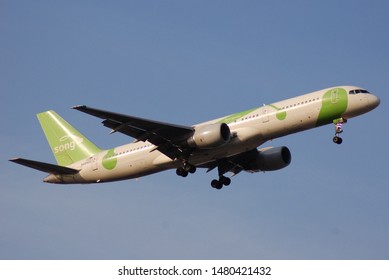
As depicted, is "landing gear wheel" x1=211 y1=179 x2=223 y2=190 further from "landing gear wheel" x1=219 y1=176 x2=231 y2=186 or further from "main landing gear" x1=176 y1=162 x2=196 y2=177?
"main landing gear" x1=176 y1=162 x2=196 y2=177

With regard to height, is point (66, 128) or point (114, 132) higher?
point (66, 128)

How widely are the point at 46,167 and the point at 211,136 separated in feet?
40.0

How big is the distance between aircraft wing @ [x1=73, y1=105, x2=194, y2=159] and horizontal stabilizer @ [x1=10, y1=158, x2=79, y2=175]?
6.41 m

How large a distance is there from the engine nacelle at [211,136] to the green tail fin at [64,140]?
10117 mm

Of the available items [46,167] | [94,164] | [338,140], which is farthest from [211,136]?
[46,167]

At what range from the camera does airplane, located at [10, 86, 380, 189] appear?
50.9 meters

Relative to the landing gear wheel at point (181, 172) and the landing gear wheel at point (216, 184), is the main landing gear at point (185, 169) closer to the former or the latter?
the landing gear wheel at point (181, 172)

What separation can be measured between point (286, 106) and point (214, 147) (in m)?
4.89
